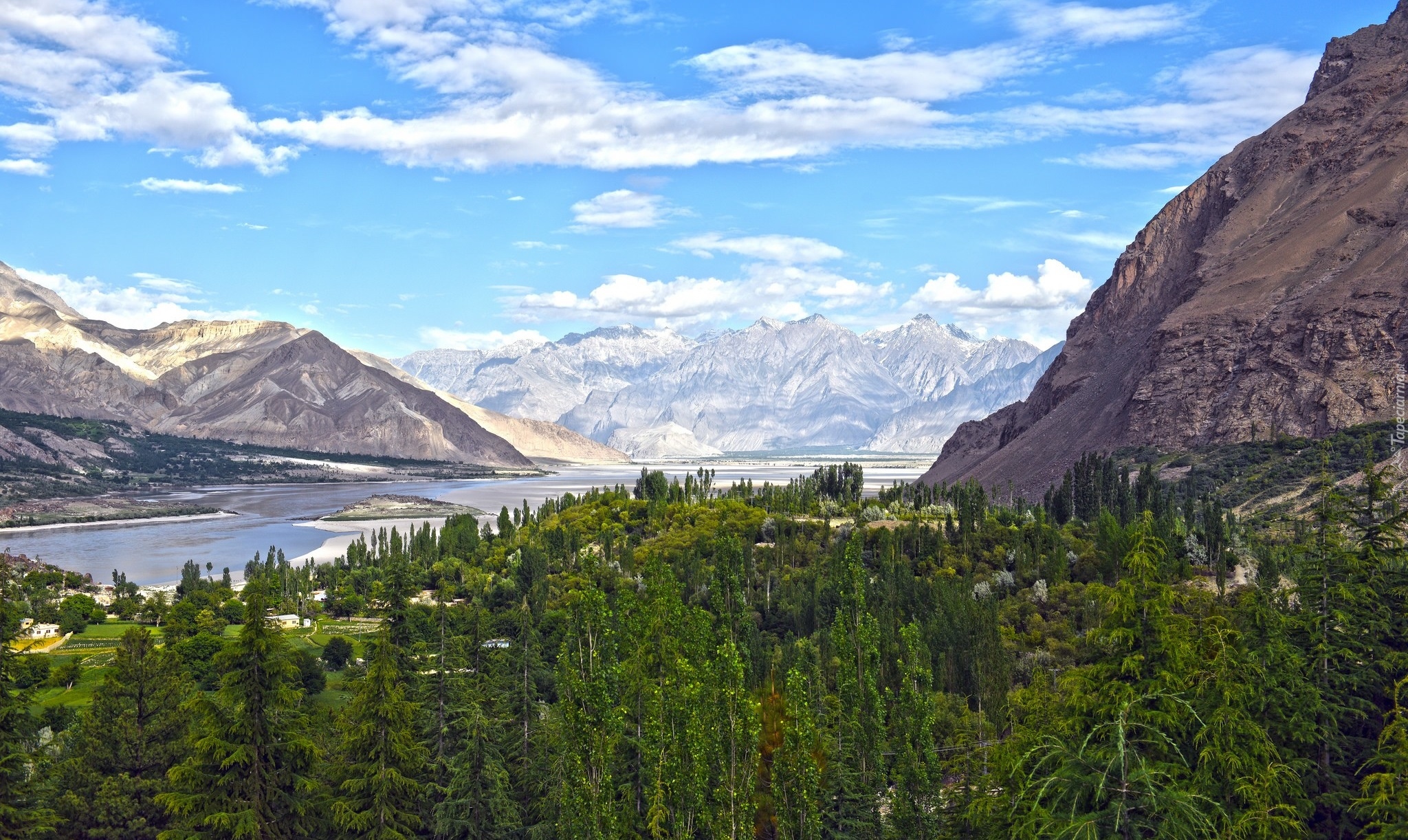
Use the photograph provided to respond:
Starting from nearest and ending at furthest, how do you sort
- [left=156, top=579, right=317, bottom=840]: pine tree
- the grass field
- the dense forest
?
1. the dense forest
2. [left=156, top=579, right=317, bottom=840]: pine tree
3. the grass field

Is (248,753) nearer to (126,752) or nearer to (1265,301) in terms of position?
(126,752)

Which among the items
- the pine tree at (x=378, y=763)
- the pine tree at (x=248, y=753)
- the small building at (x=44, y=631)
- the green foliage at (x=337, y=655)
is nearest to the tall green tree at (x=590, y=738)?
the pine tree at (x=378, y=763)

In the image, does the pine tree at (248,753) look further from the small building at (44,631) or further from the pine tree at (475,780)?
the small building at (44,631)

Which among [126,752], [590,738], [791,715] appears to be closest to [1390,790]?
[791,715]

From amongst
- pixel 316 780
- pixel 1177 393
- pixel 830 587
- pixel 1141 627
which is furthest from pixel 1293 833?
pixel 1177 393

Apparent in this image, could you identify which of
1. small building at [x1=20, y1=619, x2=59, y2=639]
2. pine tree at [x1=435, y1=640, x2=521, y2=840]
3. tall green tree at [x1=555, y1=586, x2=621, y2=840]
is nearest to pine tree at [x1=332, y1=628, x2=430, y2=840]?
pine tree at [x1=435, y1=640, x2=521, y2=840]

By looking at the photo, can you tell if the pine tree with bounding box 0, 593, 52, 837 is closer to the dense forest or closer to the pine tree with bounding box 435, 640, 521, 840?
the dense forest
